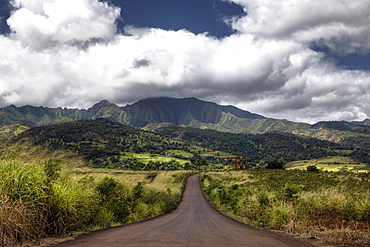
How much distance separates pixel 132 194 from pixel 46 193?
12161mm

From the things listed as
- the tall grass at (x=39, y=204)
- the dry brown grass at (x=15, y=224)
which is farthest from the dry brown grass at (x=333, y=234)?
the dry brown grass at (x=15, y=224)

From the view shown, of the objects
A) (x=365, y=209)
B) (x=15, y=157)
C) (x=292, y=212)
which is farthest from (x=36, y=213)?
(x=365, y=209)

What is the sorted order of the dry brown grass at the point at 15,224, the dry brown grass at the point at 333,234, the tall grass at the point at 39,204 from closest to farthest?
the dry brown grass at the point at 15,224 → the tall grass at the point at 39,204 → the dry brown grass at the point at 333,234

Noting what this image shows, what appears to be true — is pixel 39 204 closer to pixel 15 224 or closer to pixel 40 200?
pixel 40 200

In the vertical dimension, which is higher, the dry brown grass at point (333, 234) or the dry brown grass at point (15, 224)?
the dry brown grass at point (15, 224)

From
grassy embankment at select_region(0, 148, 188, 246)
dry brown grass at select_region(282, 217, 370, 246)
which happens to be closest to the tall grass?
grassy embankment at select_region(0, 148, 188, 246)

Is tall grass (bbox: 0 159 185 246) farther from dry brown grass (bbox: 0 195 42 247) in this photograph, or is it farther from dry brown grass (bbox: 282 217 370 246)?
dry brown grass (bbox: 282 217 370 246)

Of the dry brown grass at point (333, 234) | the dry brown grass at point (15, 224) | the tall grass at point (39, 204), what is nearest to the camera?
the dry brown grass at point (15, 224)

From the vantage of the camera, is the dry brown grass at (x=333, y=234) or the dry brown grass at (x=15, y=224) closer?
the dry brown grass at (x=15, y=224)

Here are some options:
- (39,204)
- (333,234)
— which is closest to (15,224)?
(39,204)

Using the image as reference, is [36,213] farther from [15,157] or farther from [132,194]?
[132,194]

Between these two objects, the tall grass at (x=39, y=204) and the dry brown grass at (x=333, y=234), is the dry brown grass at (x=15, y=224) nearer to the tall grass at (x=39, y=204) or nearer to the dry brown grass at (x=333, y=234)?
the tall grass at (x=39, y=204)

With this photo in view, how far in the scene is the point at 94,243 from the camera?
7914 millimetres

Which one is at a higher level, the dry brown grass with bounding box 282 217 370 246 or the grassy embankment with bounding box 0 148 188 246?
the grassy embankment with bounding box 0 148 188 246
